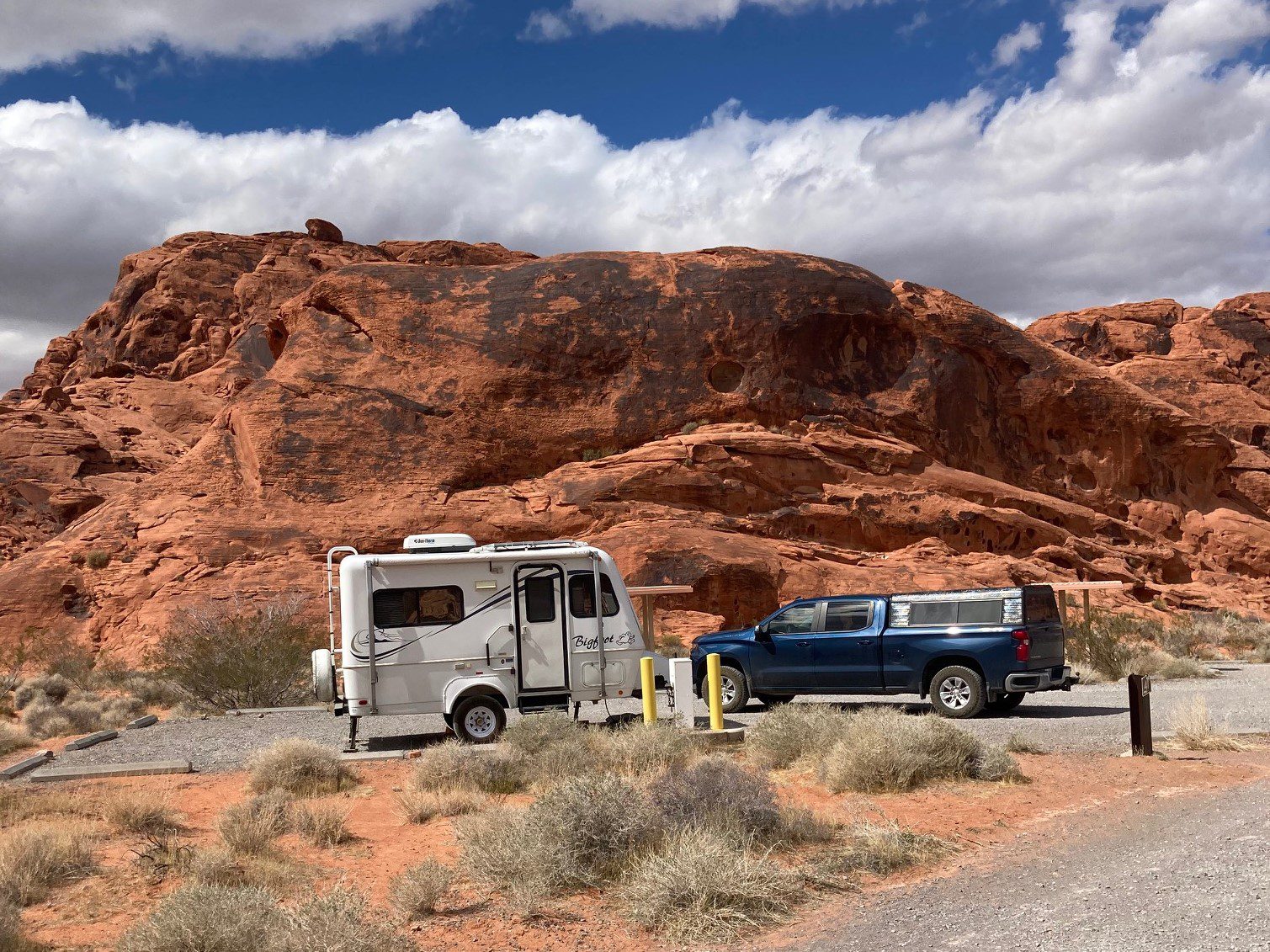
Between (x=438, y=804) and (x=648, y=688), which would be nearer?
(x=438, y=804)

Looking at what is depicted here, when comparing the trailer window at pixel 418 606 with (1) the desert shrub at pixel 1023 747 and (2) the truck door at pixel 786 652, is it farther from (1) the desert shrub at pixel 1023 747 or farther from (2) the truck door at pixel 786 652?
(1) the desert shrub at pixel 1023 747

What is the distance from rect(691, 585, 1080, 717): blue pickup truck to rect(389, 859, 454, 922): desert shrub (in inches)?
344

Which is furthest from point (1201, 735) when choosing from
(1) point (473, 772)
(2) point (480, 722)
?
(2) point (480, 722)

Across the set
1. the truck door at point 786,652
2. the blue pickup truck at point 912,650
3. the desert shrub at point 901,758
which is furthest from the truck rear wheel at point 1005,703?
the desert shrub at point 901,758

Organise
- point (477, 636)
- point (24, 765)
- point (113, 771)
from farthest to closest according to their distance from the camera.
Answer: point (477, 636)
point (24, 765)
point (113, 771)

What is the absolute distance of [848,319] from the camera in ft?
129

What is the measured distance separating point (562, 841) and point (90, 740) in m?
11.2

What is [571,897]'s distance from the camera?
22.5 ft

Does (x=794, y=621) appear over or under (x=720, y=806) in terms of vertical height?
over

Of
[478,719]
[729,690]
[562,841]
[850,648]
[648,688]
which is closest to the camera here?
[562,841]

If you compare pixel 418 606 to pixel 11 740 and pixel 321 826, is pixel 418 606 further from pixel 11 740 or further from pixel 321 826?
pixel 11 740

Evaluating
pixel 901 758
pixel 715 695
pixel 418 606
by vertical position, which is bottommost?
pixel 901 758

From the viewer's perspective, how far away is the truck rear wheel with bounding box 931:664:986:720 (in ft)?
47.2

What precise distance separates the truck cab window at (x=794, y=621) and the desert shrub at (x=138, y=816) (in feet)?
29.6
